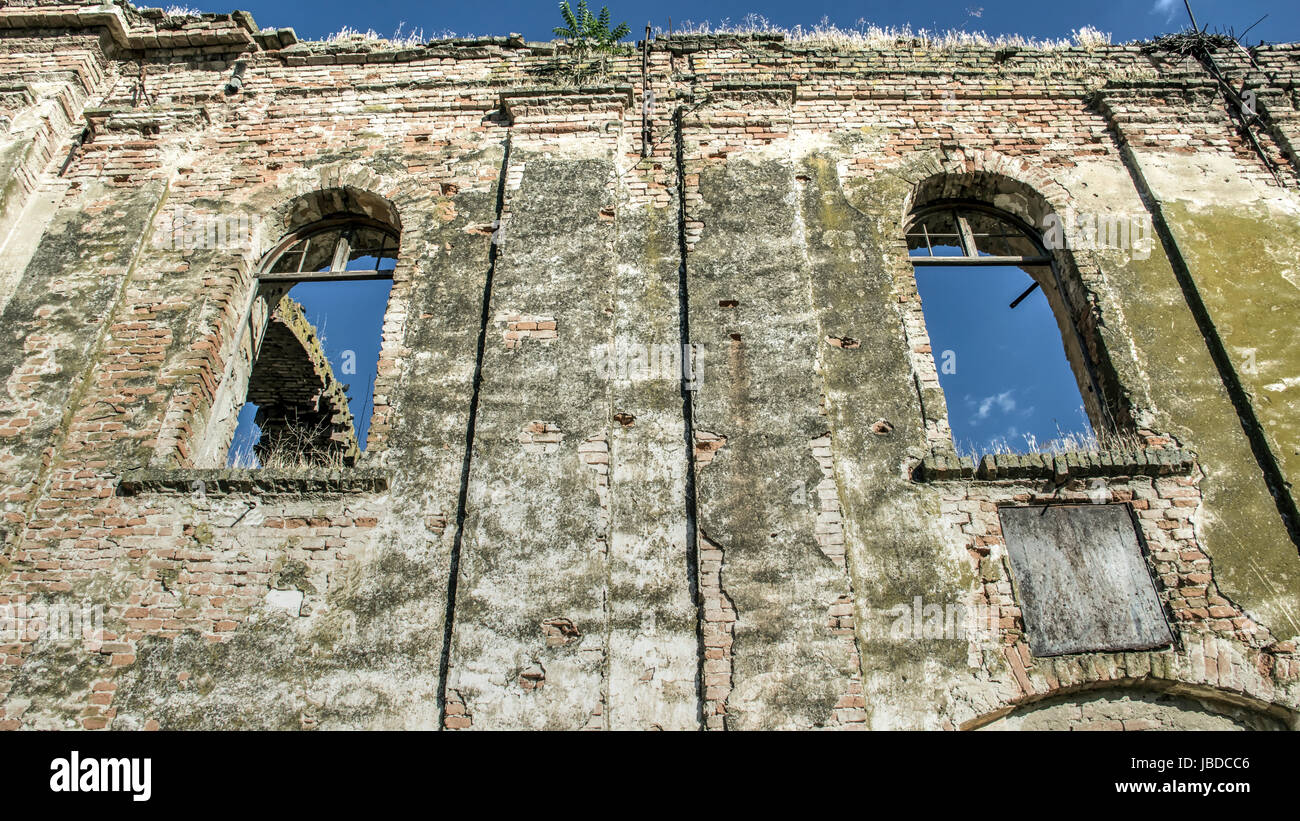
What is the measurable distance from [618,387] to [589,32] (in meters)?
4.18

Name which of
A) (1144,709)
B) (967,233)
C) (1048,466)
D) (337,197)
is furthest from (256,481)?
(967,233)

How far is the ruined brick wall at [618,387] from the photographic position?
15.3ft

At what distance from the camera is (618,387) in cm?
562

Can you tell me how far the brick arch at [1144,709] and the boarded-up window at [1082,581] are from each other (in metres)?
0.22

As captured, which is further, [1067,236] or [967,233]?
[967,233]

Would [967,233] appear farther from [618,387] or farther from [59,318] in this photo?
[59,318]

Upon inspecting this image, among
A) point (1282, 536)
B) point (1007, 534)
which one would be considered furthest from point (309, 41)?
point (1282, 536)

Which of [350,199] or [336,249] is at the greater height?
[350,199]

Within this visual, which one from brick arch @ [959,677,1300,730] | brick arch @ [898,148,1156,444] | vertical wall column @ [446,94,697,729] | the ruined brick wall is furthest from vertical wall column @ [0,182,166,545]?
brick arch @ [959,677,1300,730]

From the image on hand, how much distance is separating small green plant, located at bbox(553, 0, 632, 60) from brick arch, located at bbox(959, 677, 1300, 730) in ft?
20.8

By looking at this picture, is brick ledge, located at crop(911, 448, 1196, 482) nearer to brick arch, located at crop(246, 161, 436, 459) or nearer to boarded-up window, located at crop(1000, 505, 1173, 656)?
boarded-up window, located at crop(1000, 505, 1173, 656)

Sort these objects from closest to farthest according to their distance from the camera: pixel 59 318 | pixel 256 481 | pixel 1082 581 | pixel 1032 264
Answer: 1. pixel 1082 581
2. pixel 256 481
3. pixel 59 318
4. pixel 1032 264

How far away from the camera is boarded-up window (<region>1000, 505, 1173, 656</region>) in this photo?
A: 187 inches
